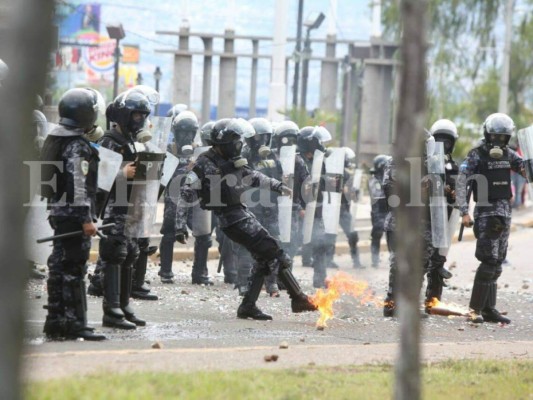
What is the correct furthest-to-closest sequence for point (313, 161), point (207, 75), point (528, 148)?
point (207, 75) → point (313, 161) → point (528, 148)

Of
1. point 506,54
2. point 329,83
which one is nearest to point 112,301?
point 506,54

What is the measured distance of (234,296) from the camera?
14359mm

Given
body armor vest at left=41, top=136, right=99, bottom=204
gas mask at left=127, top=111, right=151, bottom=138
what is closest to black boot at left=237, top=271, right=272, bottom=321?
gas mask at left=127, top=111, right=151, bottom=138

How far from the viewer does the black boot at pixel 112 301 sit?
10.8 metres

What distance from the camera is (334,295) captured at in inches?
488

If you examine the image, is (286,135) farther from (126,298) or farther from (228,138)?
(126,298)

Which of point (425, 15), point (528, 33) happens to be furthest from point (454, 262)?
point (528, 33)

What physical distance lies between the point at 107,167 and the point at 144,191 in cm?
81

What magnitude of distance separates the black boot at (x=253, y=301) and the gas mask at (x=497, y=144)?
273 cm

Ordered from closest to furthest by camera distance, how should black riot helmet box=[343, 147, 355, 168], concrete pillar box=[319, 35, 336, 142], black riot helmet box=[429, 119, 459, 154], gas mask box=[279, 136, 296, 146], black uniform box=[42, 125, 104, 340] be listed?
black uniform box=[42, 125, 104, 340], black riot helmet box=[429, 119, 459, 154], gas mask box=[279, 136, 296, 146], black riot helmet box=[343, 147, 355, 168], concrete pillar box=[319, 35, 336, 142]

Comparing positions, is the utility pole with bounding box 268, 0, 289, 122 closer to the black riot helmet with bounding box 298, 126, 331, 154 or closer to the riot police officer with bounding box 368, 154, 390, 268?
the riot police officer with bounding box 368, 154, 390, 268

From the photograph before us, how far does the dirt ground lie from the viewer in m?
8.51

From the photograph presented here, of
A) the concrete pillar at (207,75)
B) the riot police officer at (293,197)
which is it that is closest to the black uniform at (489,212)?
the riot police officer at (293,197)

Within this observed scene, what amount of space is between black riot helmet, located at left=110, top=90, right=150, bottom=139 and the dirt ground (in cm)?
157
